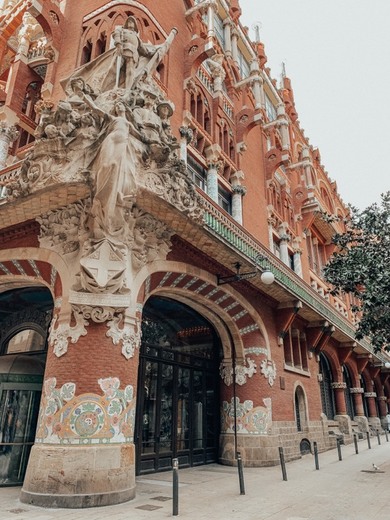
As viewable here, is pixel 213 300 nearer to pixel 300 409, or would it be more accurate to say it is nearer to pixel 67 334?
pixel 67 334

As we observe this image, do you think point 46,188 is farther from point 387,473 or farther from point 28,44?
point 387,473

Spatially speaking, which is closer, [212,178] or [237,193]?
[212,178]

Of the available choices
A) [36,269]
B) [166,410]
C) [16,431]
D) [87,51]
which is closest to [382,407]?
[166,410]

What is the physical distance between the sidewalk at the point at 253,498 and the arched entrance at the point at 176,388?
85 centimetres

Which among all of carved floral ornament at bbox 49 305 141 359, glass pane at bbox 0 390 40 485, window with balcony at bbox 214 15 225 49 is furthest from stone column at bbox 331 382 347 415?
window with balcony at bbox 214 15 225 49

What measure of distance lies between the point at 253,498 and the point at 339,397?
16.4 metres

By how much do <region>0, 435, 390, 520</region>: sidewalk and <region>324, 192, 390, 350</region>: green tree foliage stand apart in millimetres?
4328

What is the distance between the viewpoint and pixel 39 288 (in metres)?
11.9

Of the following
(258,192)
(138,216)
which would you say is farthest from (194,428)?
(258,192)

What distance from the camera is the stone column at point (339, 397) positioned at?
21.9 m

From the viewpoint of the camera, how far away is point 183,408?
12.7 meters

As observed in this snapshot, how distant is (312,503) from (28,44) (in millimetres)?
18466

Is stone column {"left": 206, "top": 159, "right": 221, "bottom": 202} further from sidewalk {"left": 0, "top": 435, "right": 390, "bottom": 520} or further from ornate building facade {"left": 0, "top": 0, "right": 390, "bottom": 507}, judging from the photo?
sidewalk {"left": 0, "top": 435, "right": 390, "bottom": 520}

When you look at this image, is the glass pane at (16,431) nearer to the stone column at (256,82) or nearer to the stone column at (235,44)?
the stone column at (256,82)
